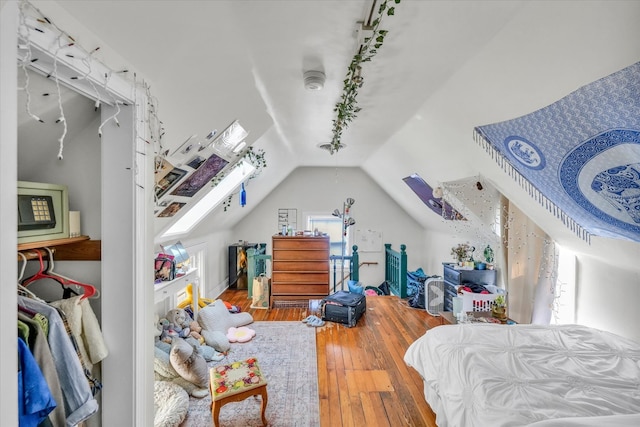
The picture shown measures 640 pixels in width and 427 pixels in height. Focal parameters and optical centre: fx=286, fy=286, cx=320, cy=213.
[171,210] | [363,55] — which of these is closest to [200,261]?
[171,210]

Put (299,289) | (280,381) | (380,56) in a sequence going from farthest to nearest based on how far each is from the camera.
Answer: (299,289) → (280,381) → (380,56)

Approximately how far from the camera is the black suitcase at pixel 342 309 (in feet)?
12.4

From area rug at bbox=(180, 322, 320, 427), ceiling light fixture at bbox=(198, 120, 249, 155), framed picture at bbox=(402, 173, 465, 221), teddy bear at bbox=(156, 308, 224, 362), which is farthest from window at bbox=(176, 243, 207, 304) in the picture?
framed picture at bbox=(402, 173, 465, 221)

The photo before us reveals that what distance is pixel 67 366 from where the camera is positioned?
0.98 m

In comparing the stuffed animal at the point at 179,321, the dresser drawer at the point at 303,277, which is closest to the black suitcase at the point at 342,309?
the dresser drawer at the point at 303,277

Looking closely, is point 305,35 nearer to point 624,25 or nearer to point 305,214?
point 624,25

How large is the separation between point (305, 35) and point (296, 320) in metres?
3.44

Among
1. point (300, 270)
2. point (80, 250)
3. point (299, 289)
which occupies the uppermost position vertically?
point (80, 250)

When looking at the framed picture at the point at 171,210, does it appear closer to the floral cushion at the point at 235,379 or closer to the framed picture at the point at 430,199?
the floral cushion at the point at 235,379

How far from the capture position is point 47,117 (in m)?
1.08

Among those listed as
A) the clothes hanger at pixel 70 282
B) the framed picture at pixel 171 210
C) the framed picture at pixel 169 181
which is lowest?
the clothes hanger at pixel 70 282

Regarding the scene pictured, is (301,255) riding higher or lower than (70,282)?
lower

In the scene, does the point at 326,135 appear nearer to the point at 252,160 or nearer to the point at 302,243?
the point at 252,160

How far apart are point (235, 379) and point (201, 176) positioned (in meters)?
1.79
